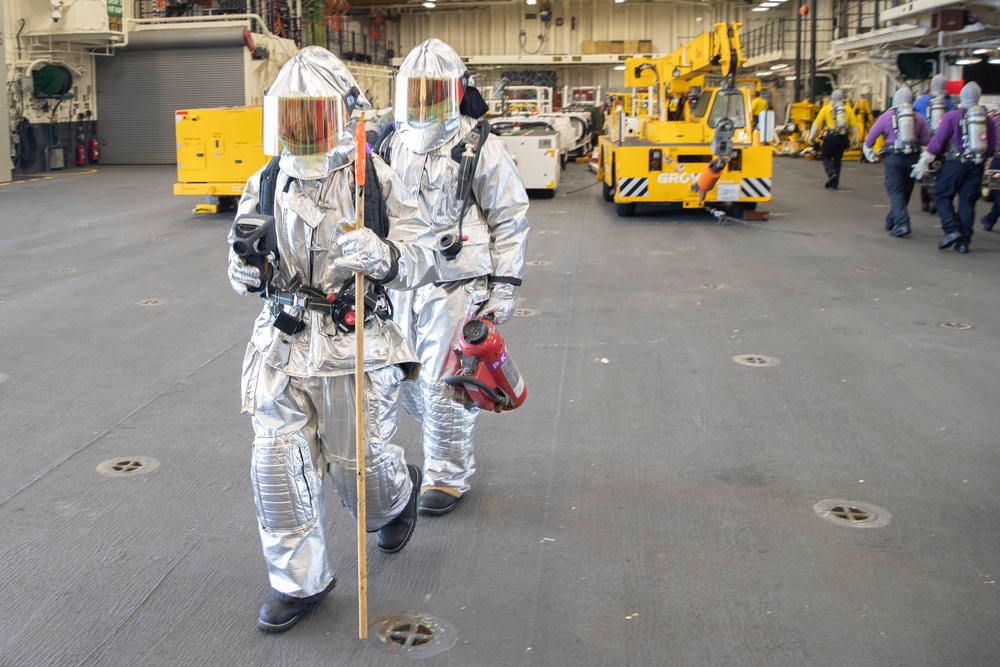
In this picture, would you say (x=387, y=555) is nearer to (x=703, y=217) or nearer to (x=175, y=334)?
(x=175, y=334)

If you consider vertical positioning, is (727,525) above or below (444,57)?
below

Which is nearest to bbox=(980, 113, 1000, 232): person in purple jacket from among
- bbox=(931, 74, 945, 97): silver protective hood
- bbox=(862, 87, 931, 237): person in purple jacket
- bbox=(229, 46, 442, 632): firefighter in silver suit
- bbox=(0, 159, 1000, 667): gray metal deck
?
bbox=(862, 87, 931, 237): person in purple jacket

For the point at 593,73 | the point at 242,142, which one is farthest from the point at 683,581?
the point at 593,73

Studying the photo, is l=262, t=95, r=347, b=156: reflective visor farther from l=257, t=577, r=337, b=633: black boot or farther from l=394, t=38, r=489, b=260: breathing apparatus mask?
l=257, t=577, r=337, b=633: black boot

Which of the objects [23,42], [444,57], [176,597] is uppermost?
[23,42]

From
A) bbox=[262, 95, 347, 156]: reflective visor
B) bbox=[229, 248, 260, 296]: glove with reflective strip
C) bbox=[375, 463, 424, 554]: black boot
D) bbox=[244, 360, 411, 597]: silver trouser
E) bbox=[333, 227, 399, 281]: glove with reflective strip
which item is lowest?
bbox=[375, 463, 424, 554]: black boot

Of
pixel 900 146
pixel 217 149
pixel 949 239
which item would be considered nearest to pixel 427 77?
pixel 949 239

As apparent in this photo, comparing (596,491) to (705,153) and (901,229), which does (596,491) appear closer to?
(901,229)

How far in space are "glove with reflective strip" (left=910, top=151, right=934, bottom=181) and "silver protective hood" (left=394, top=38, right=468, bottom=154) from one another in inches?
344

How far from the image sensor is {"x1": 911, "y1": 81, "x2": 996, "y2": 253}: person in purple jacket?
10656 mm

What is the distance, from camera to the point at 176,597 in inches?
138

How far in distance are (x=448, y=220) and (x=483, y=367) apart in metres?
0.67

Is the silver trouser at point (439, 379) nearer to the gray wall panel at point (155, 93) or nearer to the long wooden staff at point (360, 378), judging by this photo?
the long wooden staff at point (360, 378)

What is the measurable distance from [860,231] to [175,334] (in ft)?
30.9
